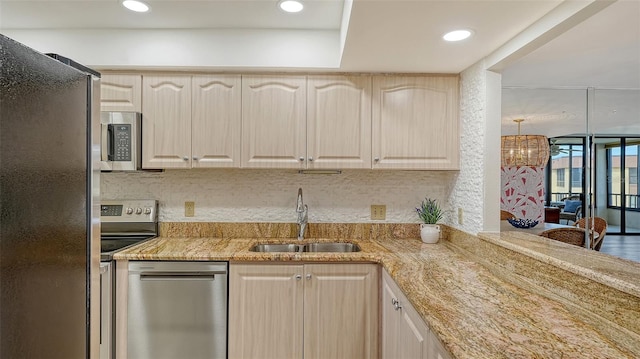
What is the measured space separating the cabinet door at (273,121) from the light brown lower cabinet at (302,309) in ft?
2.43

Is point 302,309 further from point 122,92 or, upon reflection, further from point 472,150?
point 122,92

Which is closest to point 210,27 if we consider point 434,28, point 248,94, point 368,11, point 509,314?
point 248,94

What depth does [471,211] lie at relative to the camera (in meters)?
2.31

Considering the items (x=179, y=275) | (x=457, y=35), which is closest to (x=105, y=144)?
(x=179, y=275)

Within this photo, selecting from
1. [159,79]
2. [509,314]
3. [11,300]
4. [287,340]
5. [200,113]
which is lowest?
[287,340]

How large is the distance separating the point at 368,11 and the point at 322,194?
151 cm

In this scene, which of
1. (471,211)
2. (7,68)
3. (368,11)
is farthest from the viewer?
(471,211)

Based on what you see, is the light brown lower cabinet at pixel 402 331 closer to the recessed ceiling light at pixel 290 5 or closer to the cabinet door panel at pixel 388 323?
the cabinet door panel at pixel 388 323

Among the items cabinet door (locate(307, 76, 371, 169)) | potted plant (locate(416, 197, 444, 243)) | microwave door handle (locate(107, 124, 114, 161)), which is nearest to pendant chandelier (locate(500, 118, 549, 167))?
potted plant (locate(416, 197, 444, 243))

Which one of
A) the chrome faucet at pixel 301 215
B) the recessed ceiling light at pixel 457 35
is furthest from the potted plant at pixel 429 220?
the recessed ceiling light at pixel 457 35

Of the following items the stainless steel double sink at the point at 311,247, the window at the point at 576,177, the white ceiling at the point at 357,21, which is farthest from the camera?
the window at the point at 576,177

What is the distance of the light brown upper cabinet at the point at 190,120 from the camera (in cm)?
243

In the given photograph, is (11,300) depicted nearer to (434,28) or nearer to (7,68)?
(7,68)

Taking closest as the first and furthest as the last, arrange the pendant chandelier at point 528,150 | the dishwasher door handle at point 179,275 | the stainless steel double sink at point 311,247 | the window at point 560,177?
the dishwasher door handle at point 179,275
the stainless steel double sink at point 311,247
the pendant chandelier at point 528,150
the window at point 560,177
